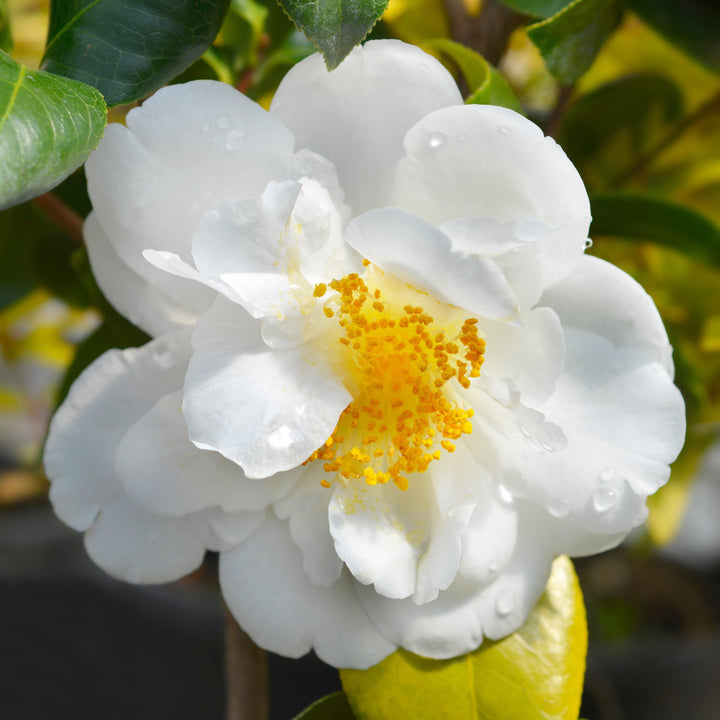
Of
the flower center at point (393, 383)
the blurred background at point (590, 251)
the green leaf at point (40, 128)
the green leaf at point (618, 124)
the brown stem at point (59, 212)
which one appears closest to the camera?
the green leaf at point (40, 128)

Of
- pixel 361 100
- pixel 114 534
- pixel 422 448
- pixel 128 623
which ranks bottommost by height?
pixel 128 623

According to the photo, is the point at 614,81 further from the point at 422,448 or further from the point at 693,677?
the point at 693,677

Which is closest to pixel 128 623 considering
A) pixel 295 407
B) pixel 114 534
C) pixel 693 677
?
pixel 693 677

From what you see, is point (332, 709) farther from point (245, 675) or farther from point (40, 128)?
point (40, 128)

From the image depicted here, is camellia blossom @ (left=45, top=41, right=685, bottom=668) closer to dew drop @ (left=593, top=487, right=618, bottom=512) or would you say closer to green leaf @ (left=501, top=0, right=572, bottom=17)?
dew drop @ (left=593, top=487, right=618, bottom=512)

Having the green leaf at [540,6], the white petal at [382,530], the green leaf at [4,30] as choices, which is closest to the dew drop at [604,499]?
the white petal at [382,530]

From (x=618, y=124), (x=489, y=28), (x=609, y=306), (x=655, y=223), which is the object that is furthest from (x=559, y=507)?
(x=618, y=124)

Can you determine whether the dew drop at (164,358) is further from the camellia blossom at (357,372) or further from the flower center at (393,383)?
the flower center at (393,383)
